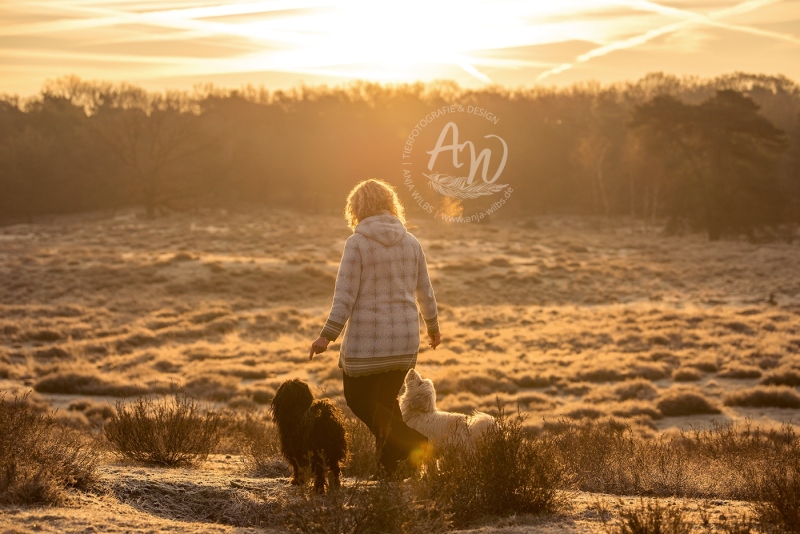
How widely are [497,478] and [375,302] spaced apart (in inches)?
50.7

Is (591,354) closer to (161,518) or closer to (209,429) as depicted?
(209,429)

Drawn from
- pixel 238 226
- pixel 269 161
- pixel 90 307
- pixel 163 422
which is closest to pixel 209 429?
pixel 163 422

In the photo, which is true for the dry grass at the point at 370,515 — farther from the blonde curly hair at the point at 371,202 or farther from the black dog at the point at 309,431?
the blonde curly hair at the point at 371,202

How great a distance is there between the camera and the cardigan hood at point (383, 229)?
16.2 feet

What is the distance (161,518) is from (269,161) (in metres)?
54.9

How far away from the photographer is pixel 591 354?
1980 cm

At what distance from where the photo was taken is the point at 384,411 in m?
5.01

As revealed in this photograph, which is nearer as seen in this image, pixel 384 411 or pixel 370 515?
pixel 370 515

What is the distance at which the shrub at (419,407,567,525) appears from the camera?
188 inches

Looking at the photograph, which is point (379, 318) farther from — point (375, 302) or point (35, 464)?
point (35, 464)

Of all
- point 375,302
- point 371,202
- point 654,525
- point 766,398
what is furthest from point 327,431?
point 766,398

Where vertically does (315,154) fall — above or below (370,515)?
above

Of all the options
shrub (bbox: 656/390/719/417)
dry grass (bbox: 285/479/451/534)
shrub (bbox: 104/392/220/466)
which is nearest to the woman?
dry grass (bbox: 285/479/451/534)

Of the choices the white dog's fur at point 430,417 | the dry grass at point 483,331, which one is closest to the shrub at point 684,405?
the dry grass at point 483,331
